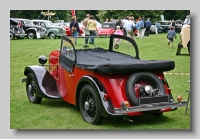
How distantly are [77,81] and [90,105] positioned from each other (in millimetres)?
567

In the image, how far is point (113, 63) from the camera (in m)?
7.32

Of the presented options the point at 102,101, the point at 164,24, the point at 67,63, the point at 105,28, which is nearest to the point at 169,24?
the point at 164,24

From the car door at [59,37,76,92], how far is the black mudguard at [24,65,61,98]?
228 millimetres

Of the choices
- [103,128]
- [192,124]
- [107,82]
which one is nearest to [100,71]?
[107,82]

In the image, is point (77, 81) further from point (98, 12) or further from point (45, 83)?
point (98, 12)

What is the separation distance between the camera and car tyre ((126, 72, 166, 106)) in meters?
6.77

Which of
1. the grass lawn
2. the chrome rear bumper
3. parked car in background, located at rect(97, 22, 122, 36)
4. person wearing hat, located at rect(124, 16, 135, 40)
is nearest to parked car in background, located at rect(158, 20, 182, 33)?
the grass lawn

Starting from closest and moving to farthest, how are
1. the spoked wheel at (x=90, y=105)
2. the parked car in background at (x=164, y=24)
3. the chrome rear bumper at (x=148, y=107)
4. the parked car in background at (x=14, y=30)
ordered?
the chrome rear bumper at (x=148, y=107) < the spoked wheel at (x=90, y=105) < the parked car in background at (x=14, y=30) < the parked car in background at (x=164, y=24)

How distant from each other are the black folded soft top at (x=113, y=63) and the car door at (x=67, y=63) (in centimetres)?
16

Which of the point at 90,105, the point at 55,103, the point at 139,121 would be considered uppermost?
the point at 90,105

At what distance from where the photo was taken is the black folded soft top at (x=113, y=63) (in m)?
6.79

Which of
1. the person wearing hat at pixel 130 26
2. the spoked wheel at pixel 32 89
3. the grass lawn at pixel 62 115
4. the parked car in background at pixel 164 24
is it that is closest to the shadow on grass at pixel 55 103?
the grass lawn at pixel 62 115

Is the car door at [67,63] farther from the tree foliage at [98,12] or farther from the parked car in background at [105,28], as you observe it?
the parked car in background at [105,28]

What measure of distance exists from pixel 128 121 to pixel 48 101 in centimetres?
209
